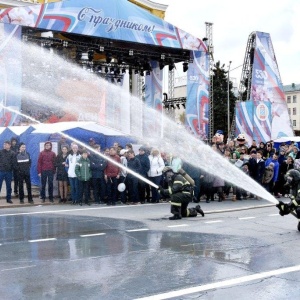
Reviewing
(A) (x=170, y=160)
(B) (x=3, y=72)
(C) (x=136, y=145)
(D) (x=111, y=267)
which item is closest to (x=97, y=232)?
(D) (x=111, y=267)

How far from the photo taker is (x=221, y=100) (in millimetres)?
60719

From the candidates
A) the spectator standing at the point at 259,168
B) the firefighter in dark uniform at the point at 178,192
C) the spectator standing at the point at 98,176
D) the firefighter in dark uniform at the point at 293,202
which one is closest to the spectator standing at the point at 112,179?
the spectator standing at the point at 98,176

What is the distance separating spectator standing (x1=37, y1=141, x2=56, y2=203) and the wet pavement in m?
2.78

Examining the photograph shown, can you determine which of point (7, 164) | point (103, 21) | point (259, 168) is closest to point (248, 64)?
point (103, 21)

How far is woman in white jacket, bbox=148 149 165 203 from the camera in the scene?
17.8m

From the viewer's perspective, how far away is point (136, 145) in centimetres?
2122

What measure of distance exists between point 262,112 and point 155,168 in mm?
15545

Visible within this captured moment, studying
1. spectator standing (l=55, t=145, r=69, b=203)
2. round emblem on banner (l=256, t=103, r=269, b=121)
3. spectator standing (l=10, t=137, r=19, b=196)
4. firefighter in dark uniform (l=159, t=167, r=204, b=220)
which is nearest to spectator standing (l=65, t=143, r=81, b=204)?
spectator standing (l=55, t=145, r=69, b=203)

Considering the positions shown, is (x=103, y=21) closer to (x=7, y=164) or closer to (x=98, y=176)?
(x=98, y=176)

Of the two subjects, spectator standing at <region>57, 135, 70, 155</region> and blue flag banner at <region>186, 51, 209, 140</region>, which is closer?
spectator standing at <region>57, 135, 70, 155</region>

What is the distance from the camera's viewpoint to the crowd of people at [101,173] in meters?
17.0

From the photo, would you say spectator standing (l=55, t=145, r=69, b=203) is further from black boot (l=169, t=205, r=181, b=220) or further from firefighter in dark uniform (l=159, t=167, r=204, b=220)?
black boot (l=169, t=205, r=181, b=220)

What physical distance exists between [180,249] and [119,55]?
20.9 metres

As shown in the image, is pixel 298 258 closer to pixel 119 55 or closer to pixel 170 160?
pixel 170 160
